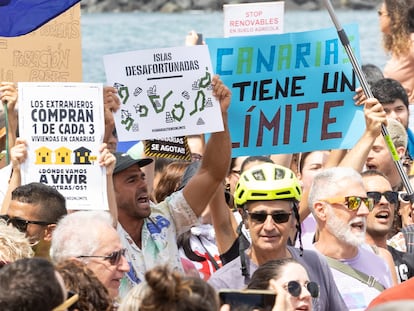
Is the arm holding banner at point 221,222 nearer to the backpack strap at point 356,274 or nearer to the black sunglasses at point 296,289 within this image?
the backpack strap at point 356,274

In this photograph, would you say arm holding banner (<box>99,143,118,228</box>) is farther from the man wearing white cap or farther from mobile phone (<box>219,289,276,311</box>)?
mobile phone (<box>219,289,276,311</box>)

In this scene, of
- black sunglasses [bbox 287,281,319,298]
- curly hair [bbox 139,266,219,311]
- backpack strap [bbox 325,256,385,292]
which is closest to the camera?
curly hair [bbox 139,266,219,311]

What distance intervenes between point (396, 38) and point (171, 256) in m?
3.93

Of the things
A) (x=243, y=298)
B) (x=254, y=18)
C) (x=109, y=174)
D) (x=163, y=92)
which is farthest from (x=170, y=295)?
(x=254, y=18)

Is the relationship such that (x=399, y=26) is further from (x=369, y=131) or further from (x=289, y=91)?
(x=369, y=131)

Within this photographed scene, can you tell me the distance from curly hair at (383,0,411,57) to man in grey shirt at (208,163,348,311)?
370cm

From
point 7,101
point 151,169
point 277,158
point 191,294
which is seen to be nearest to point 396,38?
point 277,158

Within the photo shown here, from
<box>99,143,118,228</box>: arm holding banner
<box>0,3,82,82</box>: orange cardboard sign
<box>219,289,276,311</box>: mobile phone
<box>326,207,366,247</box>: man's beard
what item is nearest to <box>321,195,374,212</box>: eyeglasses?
<box>326,207,366,247</box>: man's beard

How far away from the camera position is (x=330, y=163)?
26.7 feet

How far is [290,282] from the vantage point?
A: 19.0 ft

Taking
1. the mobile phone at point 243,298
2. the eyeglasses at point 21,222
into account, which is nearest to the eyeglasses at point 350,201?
the eyeglasses at point 21,222

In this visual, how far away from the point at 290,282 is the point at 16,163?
5.29 feet

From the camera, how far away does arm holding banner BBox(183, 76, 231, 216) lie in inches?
276

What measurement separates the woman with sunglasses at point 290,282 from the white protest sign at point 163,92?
60.1 inches
